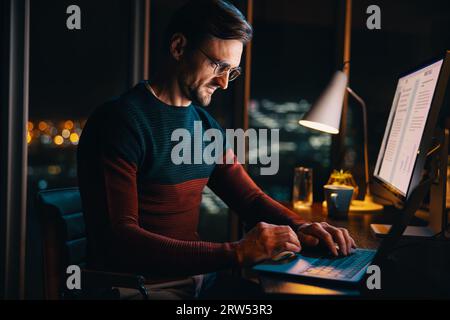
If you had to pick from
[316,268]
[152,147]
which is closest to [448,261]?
[316,268]

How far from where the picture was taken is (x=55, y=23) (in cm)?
233

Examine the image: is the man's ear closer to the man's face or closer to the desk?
the man's face

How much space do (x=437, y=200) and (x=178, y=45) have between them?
3.24 feet

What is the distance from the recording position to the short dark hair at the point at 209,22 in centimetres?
140

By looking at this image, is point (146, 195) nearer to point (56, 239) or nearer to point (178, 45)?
point (56, 239)

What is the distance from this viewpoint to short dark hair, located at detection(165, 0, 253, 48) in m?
1.40

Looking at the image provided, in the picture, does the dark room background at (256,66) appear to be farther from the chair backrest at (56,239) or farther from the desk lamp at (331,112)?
the chair backrest at (56,239)

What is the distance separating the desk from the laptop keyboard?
0.04 meters

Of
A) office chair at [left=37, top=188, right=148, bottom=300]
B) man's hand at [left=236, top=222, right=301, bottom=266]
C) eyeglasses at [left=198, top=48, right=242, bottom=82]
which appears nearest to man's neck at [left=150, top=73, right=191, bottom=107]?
eyeglasses at [left=198, top=48, right=242, bottom=82]

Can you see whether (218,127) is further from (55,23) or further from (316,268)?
(55,23)

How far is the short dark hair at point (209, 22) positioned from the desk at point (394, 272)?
73 cm

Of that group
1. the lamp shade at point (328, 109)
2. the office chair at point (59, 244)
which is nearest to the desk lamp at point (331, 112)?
the lamp shade at point (328, 109)

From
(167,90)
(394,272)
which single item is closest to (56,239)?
(167,90)

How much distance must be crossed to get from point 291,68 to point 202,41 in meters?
1.84
